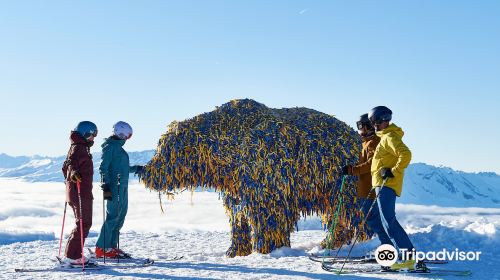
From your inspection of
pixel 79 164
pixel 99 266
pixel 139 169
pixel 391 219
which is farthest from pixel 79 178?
pixel 391 219

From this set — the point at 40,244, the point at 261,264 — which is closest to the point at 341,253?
the point at 261,264

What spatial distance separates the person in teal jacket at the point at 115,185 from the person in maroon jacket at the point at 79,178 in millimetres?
467

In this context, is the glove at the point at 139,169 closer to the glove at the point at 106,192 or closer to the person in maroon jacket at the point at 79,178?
the glove at the point at 106,192

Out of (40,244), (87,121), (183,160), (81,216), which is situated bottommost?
(40,244)

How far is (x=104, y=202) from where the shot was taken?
327 inches

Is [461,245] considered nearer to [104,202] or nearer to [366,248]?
[366,248]

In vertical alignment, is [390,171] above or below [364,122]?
below

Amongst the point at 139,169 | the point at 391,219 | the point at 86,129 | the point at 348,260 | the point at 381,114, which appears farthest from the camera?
the point at 139,169

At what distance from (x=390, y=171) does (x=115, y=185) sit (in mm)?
4408

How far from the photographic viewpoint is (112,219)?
8656mm

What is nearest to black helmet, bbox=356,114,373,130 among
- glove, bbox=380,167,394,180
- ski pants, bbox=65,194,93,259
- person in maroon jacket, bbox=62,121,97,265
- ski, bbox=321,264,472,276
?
glove, bbox=380,167,394,180

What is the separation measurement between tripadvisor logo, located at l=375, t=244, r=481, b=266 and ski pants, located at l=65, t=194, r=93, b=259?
165 inches

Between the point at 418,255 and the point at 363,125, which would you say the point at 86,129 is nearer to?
the point at 363,125

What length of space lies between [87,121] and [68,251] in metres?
1.95
